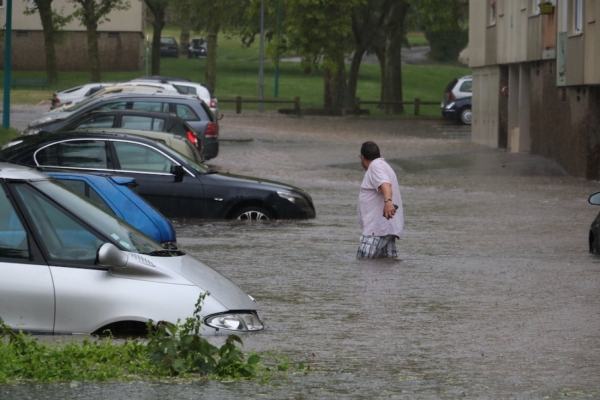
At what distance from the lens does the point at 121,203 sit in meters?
13.2

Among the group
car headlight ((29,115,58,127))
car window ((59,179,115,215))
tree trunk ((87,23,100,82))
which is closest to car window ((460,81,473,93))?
tree trunk ((87,23,100,82))

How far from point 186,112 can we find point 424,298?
1780cm

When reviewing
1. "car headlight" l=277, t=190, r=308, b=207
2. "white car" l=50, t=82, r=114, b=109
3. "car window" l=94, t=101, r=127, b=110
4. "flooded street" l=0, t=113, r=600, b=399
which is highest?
"white car" l=50, t=82, r=114, b=109

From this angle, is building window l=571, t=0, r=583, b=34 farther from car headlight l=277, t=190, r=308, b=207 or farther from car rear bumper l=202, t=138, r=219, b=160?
car headlight l=277, t=190, r=308, b=207

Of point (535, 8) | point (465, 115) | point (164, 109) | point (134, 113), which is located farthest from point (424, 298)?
point (465, 115)

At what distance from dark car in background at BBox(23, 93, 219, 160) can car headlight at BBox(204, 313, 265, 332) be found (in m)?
19.2

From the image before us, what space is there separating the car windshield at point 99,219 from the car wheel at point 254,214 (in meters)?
9.56

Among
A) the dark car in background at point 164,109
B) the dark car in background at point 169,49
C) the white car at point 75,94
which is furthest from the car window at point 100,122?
the dark car in background at point 169,49

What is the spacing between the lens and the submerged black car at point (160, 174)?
18047 mm

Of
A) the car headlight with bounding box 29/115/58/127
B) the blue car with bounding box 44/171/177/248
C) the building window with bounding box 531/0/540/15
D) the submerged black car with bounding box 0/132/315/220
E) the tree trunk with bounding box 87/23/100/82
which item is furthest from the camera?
the tree trunk with bounding box 87/23/100/82

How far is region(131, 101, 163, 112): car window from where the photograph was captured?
27.6 metres

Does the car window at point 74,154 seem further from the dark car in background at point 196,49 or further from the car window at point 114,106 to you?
the dark car in background at point 196,49

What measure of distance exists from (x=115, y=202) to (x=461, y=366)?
6164 mm

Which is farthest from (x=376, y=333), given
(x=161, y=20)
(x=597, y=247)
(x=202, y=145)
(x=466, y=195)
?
(x=161, y=20)
